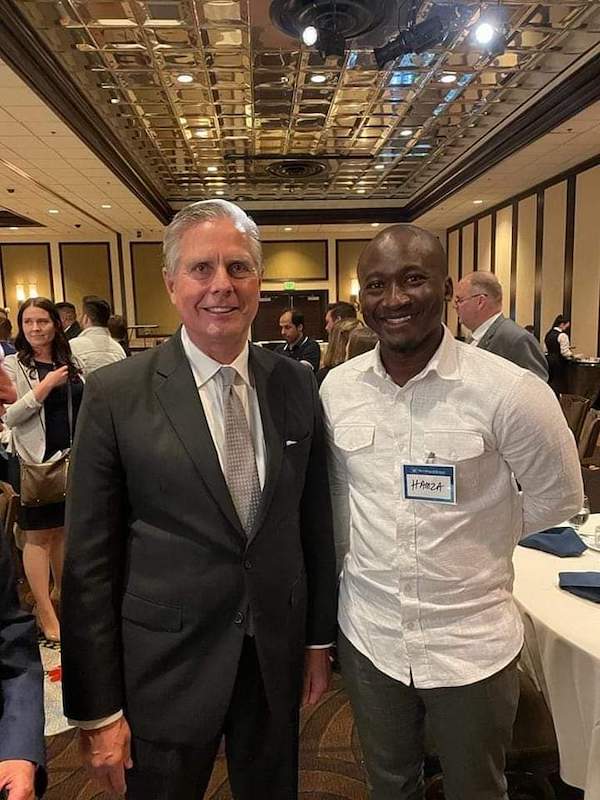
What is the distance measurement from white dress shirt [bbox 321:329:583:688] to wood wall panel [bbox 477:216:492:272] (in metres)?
12.1

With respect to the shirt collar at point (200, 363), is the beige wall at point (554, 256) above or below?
above

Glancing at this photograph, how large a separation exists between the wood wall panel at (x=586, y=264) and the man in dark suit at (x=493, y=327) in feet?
15.6

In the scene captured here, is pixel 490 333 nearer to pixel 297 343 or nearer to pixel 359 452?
pixel 297 343

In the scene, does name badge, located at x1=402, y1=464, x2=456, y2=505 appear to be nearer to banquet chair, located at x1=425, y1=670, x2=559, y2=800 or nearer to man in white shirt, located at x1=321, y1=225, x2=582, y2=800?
Result: man in white shirt, located at x1=321, y1=225, x2=582, y2=800

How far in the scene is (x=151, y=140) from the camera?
8.39 m

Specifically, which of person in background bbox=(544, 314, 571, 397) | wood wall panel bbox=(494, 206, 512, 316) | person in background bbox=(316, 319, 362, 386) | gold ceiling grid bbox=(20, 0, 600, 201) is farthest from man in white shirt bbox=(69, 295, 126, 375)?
wood wall panel bbox=(494, 206, 512, 316)

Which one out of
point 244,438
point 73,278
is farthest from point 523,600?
point 73,278

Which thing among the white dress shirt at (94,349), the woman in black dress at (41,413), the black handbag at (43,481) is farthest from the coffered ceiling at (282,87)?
the black handbag at (43,481)

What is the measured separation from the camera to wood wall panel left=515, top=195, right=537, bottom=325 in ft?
34.9

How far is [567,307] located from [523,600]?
870 cm

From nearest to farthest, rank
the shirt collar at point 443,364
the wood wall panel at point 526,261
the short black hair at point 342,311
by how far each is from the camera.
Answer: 1. the shirt collar at point 443,364
2. the short black hair at point 342,311
3. the wood wall panel at point 526,261

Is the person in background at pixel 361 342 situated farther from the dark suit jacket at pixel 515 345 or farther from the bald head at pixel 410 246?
the bald head at pixel 410 246

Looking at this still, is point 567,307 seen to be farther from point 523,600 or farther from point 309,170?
point 523,600

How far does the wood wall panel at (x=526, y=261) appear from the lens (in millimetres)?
10625
